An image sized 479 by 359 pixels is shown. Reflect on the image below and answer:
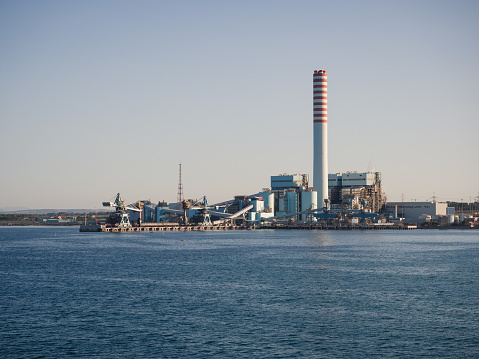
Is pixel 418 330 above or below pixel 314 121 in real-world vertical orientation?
below

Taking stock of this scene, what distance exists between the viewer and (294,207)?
167 m

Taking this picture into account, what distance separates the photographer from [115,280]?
4731cm

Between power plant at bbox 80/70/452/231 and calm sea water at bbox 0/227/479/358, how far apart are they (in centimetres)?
9265

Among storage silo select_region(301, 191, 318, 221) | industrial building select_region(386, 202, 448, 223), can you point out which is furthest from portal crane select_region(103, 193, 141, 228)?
industrial building select_region(386, 202, 448, 223)

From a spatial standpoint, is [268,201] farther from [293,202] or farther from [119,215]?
[119,215]

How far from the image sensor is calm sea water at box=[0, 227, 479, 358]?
26172mm

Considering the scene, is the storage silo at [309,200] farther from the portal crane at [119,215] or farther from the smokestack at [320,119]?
the portal crane at [119,215]

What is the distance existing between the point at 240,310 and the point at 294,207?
134 metres

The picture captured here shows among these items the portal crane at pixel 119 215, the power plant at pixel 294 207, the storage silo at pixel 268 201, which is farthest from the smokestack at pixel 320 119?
the portal crane at pixel 119 215

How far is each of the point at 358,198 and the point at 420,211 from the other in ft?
85.9

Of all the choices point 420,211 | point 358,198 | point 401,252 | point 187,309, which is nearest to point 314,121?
point 358,198

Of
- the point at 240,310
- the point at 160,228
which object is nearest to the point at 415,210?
the point at 160,228

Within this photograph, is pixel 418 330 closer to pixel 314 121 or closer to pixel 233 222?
pixel 314 121

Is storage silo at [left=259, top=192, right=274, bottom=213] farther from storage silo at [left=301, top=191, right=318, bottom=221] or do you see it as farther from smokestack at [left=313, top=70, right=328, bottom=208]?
smokestack at [left=313, top=70, right=328, bottom=208]
